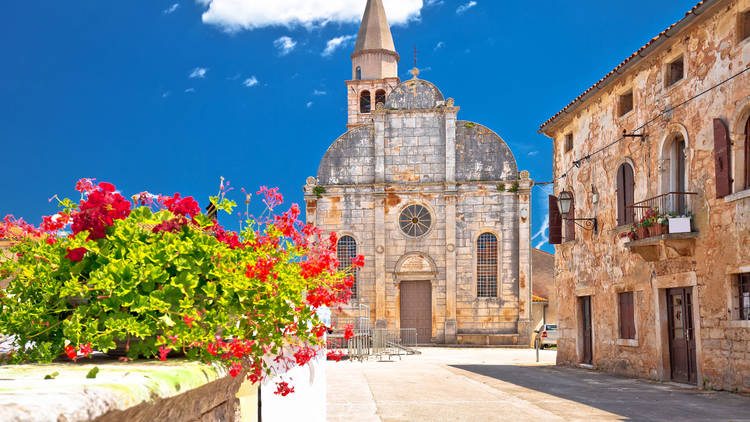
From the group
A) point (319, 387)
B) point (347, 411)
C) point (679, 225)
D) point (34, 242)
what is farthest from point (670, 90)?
point (34, 242)

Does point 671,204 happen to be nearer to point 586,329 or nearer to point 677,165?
point 677,165

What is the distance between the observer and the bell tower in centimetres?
4906

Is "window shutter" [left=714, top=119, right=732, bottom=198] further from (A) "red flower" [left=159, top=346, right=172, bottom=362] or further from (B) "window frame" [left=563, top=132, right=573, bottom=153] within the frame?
(A) "red flower" [left=159, top=346, right=172, bottom=362]

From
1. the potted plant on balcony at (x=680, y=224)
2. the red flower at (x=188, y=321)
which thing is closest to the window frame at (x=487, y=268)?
the potted plant on balcony at (x=680, y=224)

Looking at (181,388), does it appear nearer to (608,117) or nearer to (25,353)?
(25,353)

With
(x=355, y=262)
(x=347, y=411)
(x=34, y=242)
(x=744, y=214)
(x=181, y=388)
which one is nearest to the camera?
(x=181, y=388)

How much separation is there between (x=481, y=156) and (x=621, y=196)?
58.6 feet

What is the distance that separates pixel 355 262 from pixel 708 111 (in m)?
12.6

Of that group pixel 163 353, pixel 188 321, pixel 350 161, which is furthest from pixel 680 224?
pixel 350 161

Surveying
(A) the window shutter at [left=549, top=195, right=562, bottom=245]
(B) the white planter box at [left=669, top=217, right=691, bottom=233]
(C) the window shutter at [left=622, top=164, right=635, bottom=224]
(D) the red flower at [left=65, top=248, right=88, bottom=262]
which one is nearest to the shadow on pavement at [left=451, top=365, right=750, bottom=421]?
(B) the white planter box at [left=669, top=217, right=691, bottom=233]

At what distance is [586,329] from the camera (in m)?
20.6

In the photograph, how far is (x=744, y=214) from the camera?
12.6 meters

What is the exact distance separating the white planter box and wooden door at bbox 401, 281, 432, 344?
21158 mm

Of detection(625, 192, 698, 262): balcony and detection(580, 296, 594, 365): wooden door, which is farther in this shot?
detection(580, 296, 594, 365): wooden door
